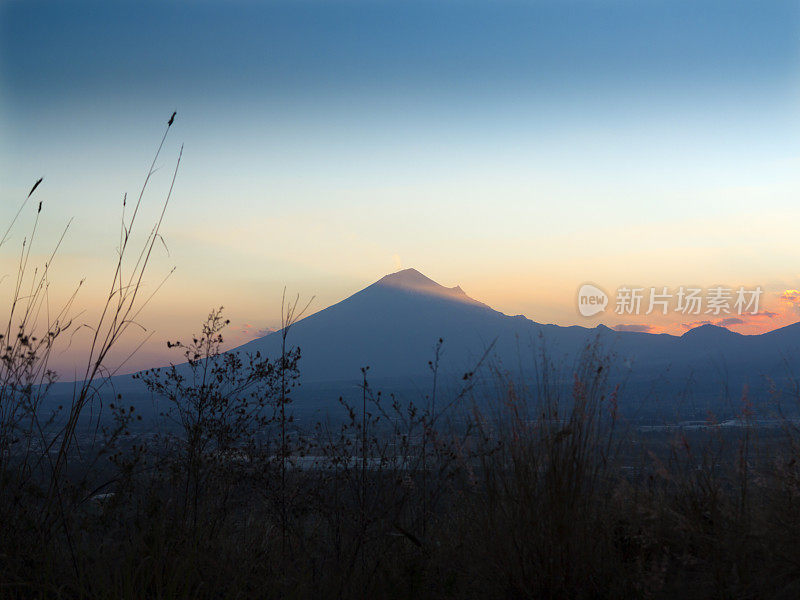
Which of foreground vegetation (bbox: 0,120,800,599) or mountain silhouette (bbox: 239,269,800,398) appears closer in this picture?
foreground vegetation (bbox: 0,120,800,599)

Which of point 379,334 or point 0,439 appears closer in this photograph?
point 0,439

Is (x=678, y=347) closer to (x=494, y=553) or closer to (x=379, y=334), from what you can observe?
(x=379, y=334)

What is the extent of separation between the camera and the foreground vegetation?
256 cm

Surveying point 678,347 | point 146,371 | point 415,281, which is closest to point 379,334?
point 415,281

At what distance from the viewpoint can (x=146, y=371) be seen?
13.4 feet

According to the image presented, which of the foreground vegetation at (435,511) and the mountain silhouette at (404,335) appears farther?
the mountain silhouette at (404,335)

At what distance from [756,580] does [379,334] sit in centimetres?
14906

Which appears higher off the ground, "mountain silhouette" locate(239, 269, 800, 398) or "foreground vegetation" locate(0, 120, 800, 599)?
"mountain silhouette" locate(239, 269, 800, 398)

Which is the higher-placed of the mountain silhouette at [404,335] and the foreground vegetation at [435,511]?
the mountain silhouette at [404,335]

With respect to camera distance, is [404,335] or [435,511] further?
[404,335]

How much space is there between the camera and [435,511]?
380 cm

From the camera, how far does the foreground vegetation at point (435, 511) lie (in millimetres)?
2562

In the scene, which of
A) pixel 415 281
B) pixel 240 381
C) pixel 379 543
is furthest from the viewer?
pixel 415 281

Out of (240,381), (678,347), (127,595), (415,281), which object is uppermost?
(415,281)
